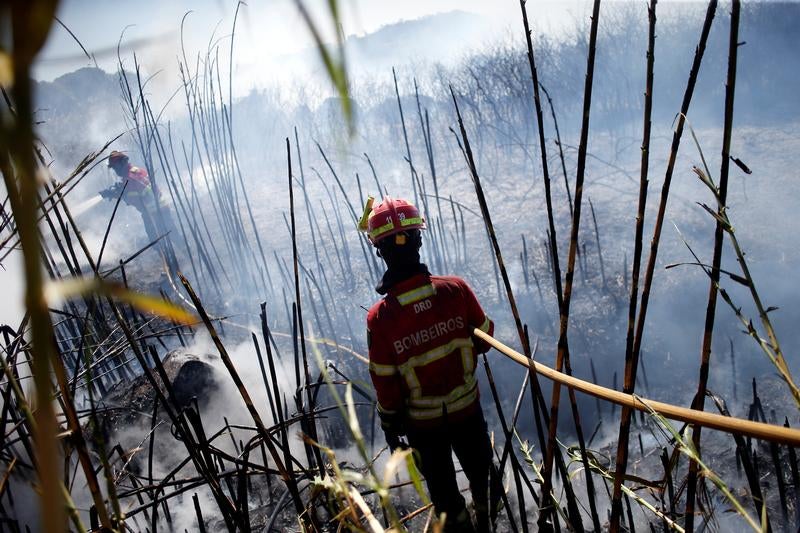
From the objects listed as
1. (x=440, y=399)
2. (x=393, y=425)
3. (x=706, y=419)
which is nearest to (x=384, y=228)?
(x=440, y=399)

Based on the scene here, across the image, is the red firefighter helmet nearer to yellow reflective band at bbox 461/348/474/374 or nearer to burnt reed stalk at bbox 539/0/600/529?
yellow reflective band at bbox 461/348/474/374

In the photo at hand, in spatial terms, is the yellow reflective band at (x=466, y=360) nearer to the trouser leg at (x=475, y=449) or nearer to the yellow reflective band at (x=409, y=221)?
the trouser leg at (x=475, y=449)

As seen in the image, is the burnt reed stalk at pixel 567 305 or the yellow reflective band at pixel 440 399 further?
the yellow reflective band at pixel 440 399

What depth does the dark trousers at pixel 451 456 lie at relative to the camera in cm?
304

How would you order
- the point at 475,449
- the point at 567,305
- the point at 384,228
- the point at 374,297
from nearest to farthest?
the point at 567,305
the point at 384,228
the point at 475,449
the point at 374,297

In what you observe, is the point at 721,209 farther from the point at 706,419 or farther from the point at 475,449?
the point at 475,449

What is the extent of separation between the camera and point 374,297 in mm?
8789

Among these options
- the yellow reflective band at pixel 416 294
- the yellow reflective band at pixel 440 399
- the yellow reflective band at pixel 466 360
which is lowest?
the yellow reflective band at pixel 440 399

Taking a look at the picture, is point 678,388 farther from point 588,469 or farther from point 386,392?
point 588,469

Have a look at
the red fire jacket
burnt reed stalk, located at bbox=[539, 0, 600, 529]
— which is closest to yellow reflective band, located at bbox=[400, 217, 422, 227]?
the red fire jacket

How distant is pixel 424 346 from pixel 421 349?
0.02 meters

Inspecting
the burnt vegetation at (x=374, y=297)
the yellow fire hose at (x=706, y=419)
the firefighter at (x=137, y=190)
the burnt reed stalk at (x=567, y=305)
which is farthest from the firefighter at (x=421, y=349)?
the firefighter at (x=137, y=190)

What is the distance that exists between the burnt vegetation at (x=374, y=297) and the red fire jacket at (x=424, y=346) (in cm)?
40

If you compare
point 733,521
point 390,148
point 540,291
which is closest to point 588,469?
point 733,521
